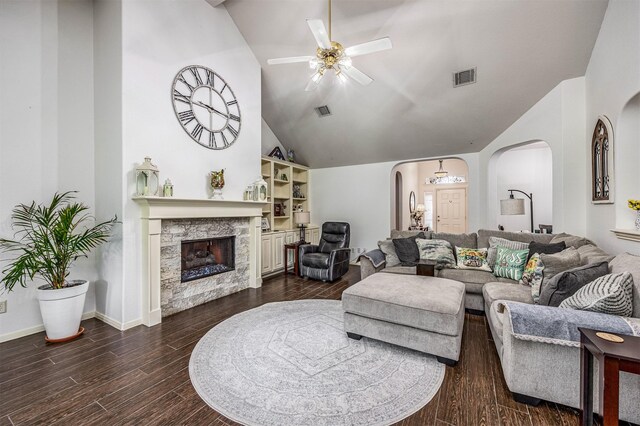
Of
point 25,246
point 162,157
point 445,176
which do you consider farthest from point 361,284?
point 445,176

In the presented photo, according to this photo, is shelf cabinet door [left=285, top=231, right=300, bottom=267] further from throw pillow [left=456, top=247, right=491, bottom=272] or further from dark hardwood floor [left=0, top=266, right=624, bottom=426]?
throw pillow [left=456, top=247, right=491, bottom=272]

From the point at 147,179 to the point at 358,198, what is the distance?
428cm

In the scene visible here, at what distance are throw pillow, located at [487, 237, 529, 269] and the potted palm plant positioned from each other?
453cm

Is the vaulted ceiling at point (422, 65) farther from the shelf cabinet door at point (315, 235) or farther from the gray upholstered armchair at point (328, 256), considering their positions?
the shelf cabinet door at point (315, 235)

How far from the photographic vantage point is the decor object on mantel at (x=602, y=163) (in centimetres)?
260

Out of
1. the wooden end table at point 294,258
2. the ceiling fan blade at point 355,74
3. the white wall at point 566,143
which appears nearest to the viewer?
the ceiling fan blade at point 355,74

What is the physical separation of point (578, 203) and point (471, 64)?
7.19 ft

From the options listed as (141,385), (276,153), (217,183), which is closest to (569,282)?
(141,385)

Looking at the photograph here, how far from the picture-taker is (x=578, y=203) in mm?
3293

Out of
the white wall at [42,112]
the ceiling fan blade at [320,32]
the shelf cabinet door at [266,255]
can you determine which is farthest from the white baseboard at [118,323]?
the ceiling fan blade at [320,32]

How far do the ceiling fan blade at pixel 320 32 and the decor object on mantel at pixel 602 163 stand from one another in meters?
2.84

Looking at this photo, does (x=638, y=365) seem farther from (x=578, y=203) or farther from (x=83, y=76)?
(x=83, y=76)

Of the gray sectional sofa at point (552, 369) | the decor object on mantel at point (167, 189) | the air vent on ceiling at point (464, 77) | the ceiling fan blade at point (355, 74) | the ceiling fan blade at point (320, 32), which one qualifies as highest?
the air vent on ceiling at point (464, 77)

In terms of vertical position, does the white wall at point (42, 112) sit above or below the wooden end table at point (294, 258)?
above
